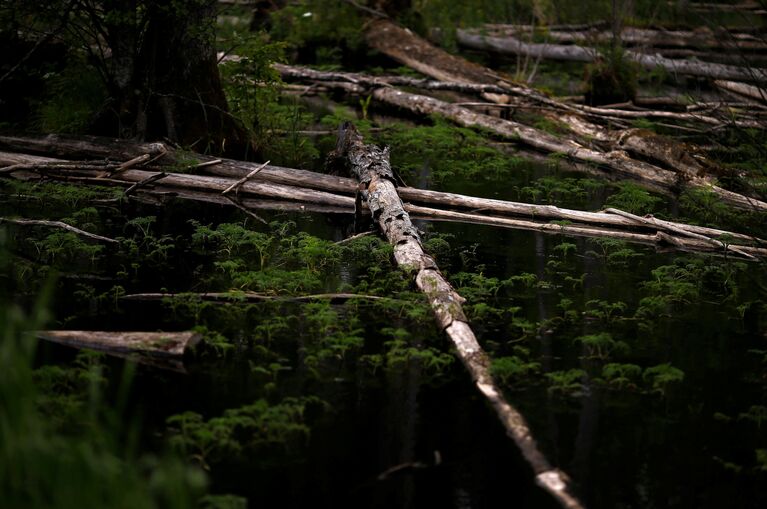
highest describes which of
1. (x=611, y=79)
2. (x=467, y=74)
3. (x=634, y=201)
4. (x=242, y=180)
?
(x=611, y=79)

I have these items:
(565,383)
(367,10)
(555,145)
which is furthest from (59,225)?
(367,10)

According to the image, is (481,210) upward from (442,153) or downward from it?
downward

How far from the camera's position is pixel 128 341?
6.39 meters

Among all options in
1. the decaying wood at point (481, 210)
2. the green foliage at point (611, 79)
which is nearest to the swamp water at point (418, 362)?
the decaying wood at point (481, 210)

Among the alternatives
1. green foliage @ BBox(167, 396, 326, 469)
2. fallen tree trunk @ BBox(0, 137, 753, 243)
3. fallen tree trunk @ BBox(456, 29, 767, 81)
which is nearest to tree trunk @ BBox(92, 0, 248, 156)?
fallen tree trunk @ BBox(0, 137, 753, 243)

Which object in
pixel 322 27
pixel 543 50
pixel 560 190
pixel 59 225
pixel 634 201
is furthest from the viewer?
pixel 322 27

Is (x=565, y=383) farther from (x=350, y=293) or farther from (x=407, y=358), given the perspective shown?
(x=350, y=293)

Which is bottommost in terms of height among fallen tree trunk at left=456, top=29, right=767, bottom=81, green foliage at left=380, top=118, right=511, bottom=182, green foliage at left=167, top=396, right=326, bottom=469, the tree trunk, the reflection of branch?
green foliage at left=167, top=396, right=326, bottom=469

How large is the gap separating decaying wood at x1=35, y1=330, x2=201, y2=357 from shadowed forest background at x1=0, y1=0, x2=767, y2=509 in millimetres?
20

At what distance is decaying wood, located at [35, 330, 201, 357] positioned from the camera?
6324 mm

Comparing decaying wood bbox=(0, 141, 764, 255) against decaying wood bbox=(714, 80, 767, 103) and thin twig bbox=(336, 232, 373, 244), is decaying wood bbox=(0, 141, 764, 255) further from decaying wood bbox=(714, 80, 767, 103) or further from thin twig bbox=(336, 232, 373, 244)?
decaying wood bbox=(714, 80, 767, 103)

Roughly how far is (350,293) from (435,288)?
Answer: 27.7 inches

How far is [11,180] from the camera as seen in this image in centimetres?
1035

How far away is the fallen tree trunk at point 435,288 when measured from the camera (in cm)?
515
